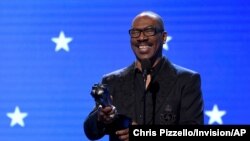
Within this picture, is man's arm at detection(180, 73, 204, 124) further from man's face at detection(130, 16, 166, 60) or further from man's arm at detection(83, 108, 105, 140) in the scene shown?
man's arm at detection(83, 108, 105, 140)

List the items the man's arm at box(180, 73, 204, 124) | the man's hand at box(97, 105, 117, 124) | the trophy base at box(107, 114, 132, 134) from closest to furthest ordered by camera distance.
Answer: the man's hand at box(97, 105, 117, 124), the trophy base at box(107, 114, 132, 134), the man's arm at box(180, 73, 204, 124)

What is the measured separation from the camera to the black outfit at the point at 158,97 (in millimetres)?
1684

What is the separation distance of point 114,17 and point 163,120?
0.91 meters

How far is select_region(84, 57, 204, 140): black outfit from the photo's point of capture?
168cm

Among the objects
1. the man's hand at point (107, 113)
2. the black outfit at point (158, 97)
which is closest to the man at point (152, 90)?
the black outfit at point (158, 97)

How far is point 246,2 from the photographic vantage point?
245cm

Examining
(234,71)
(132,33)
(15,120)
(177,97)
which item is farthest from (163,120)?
(15,120)

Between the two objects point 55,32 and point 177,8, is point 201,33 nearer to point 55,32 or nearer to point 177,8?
point 177,8

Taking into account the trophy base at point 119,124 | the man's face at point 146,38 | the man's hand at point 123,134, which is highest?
the man's face at point 146,38

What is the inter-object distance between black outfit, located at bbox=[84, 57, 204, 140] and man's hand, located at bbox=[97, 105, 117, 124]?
136 millimetres

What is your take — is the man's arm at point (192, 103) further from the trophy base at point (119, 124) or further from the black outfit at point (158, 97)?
the trophy base at point (119, 124)

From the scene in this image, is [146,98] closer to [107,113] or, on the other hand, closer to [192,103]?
[192,103]

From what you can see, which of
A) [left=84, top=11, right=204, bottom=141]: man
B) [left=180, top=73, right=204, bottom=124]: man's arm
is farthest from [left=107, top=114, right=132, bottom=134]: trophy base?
[left=180, top=73, right=204, bottom=124]: man's arm

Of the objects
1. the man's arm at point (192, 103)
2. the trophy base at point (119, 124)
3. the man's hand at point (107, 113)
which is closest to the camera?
the man's hand at point (107, 113)
